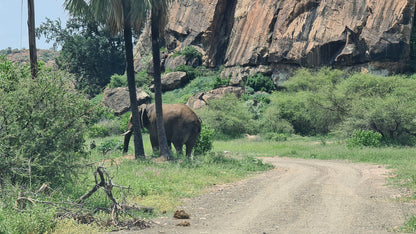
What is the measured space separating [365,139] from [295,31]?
973 inches

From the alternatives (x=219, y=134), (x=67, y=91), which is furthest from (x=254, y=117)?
(x=67, y=91)

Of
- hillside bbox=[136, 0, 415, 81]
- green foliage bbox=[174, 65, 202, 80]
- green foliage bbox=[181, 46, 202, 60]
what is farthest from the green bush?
hillside bbox=[136, 0, 415, 81]

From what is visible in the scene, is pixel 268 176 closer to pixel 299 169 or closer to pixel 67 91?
pixel 299 169

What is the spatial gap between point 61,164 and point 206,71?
48.5 meters

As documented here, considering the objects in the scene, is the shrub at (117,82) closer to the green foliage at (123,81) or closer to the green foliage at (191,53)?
the green foliage at (123,81)

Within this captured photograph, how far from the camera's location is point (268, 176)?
16.2 meters

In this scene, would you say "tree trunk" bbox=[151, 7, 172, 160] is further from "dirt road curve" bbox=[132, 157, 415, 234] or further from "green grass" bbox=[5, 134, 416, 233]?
"dirt road curve" bbox=[132, 157, 415, 234]

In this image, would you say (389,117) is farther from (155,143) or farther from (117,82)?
(117,82)

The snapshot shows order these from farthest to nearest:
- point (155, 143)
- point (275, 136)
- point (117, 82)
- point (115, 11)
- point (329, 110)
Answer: point (117, 82), point (275, 136), point (329, 110), point (155, 143), point (115, 11)

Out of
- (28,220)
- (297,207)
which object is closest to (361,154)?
(297,207)

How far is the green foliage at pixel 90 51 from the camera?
220ft

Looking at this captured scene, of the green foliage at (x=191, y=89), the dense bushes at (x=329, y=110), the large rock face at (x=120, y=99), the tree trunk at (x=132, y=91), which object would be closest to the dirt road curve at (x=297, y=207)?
the tree trunk at (x=132, y=91)

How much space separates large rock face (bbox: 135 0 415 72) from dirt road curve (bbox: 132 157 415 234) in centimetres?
2910

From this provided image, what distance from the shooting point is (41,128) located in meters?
10.7
